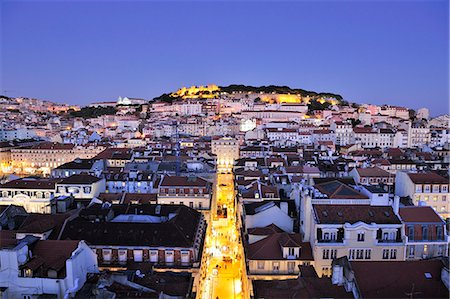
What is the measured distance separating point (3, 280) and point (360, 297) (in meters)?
17.3

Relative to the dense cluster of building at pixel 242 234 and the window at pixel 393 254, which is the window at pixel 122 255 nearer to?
the dense cluster of building at pixel 242 234

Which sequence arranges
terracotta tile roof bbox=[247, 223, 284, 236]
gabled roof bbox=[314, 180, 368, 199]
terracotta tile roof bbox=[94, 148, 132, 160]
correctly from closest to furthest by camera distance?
1. terracotta tile roof bbox=[247, 223, 284, 236]
2. gabled roof bbox=[314, 180, 368, 199]
3. terracotta tile roof bbox=[94, 148, 132, 160]

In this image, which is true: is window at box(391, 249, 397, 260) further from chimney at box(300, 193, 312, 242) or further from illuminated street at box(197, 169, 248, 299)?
illuminated street at box(197, 169, 248, 299)

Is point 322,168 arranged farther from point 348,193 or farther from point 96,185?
point 96,185

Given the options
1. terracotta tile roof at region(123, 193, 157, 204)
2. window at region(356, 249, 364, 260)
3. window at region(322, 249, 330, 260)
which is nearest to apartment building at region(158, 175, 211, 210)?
terracotta tile roof at region(123, 193, 157, 204)

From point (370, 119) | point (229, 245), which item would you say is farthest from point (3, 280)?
point (370, 119)

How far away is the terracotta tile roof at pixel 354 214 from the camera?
82.6 feet

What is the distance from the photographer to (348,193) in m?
31.1

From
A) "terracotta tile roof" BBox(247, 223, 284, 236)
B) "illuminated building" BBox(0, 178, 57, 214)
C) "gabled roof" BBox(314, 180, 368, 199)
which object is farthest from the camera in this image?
"illuminated building" BBox(0, 178, 57, 214)

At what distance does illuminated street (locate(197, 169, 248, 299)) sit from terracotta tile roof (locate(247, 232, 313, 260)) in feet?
8.00

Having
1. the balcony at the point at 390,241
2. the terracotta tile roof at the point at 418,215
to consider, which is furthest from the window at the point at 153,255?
the terracotta tile roof at the point at 418,215

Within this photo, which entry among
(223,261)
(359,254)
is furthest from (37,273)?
(223,261)

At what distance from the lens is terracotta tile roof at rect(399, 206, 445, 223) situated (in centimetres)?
2603

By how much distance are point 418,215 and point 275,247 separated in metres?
10.6
